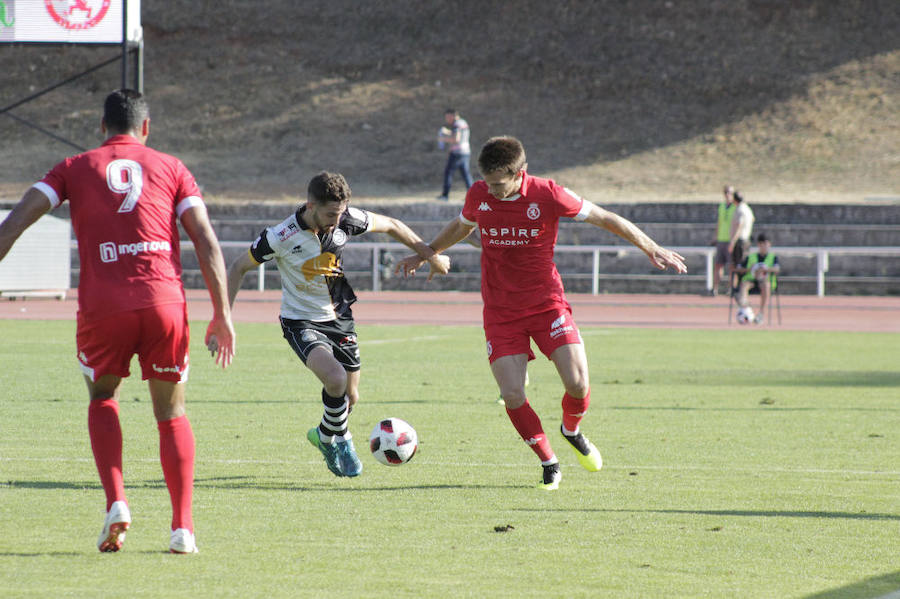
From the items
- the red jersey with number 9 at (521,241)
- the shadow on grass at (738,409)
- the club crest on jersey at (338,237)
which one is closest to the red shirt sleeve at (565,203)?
the red jersey with number 9 at (521,241)

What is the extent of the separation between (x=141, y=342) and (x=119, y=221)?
1.62ft

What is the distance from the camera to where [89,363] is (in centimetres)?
582

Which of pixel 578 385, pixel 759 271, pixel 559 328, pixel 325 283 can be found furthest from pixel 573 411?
pixel 759 271

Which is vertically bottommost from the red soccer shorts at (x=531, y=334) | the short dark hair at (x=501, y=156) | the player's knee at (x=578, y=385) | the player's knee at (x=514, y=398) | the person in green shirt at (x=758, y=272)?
the player's knee at (x=514, y=398)

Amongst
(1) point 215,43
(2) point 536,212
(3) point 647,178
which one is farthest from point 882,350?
(1) point 215,43

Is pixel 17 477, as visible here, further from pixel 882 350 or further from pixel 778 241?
pixel 778 241

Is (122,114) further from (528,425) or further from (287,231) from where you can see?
(528,425)

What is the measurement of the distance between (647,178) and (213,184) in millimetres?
12081

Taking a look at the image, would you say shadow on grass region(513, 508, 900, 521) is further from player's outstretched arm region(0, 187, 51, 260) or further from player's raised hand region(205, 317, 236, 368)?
player's outstretched arm region(0, 187, 51, 260)

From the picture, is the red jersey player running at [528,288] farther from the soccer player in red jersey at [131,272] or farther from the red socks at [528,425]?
the soccer player in red jersey at [131,272]

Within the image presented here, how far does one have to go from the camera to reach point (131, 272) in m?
5.71

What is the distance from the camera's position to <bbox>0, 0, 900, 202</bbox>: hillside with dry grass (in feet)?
132

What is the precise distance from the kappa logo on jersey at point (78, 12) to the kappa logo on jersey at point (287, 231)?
63.4 feet

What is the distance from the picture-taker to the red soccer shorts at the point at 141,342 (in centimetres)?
571
